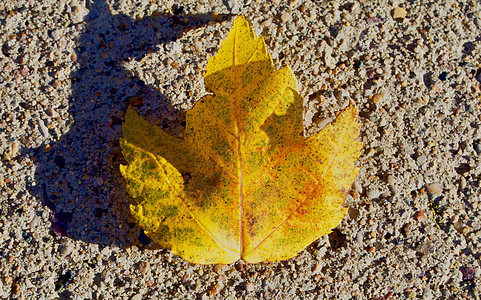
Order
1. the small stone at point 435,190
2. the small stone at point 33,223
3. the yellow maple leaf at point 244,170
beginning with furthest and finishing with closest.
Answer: the small stone at point 435,190 → the small stone at point 33,223 → the yellow maple leaf at point 244,170

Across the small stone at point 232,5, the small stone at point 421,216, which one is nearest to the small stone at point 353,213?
the small stone at point 421,216

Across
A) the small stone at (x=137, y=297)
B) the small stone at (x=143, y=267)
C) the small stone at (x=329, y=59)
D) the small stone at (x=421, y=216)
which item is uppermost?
the small stone at (x=329, y=59)

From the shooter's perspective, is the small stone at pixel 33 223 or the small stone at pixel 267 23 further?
the small stone at pixel 267 23

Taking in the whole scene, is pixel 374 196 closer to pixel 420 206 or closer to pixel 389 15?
pixel 420 206

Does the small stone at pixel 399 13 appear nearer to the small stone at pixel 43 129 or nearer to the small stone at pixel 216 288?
the small stone at pixel 216 288

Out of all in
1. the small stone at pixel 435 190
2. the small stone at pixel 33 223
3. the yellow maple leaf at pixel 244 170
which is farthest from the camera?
the small stone at pixel 435 190

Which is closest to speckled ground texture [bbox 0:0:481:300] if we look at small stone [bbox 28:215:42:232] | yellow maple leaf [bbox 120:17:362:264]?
small stone [bbox 28:215:42:232]

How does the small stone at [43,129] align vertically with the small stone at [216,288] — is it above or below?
above

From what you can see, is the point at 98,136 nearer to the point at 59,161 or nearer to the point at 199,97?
the point at 59,161
